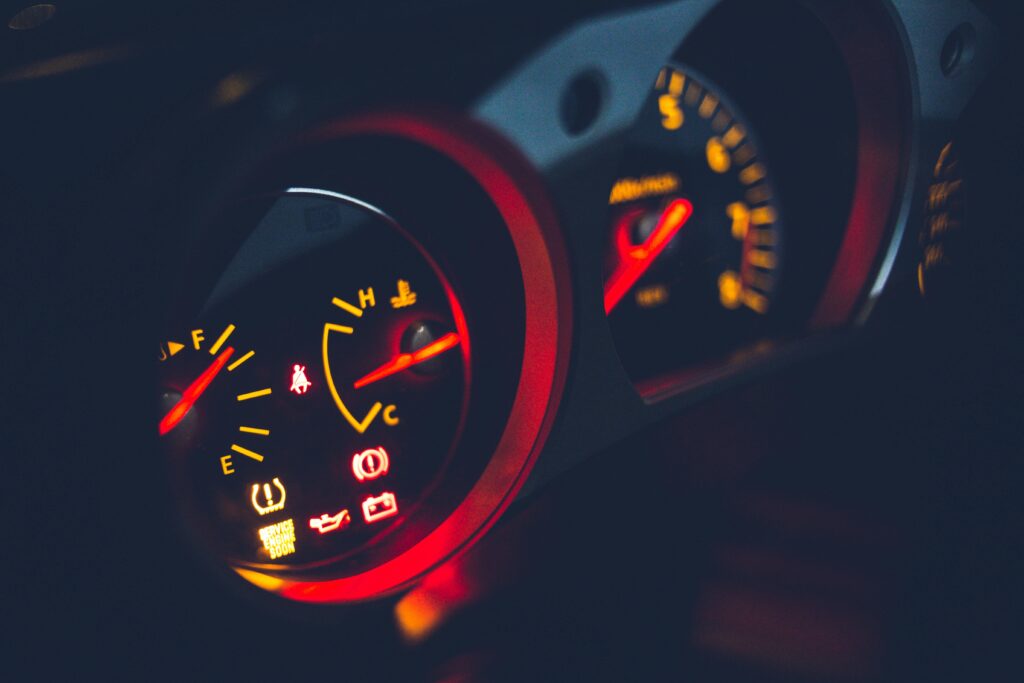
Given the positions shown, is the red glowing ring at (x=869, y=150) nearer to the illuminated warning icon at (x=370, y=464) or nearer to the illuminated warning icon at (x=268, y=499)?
the illuminated warning icon at (x=370, y=464)

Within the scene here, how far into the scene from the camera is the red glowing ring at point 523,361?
35.3 inches

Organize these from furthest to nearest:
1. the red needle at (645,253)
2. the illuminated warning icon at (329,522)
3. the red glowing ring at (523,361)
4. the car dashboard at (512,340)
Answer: the red needle at (645,253)
the illuminated warning icon at (329,522)
the red glowing ring at (523,361)
the car dashboard at (512,340)

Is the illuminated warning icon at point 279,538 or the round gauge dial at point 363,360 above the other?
the round gauge dial at point 363,360

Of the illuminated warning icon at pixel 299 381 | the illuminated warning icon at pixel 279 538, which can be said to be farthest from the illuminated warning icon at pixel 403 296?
the illuminated warning icon at pixel 279 538

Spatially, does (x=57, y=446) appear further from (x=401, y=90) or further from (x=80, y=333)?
(x=401, y=90)

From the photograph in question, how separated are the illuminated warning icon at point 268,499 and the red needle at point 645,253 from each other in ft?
1.36

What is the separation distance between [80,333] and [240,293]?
0.24m

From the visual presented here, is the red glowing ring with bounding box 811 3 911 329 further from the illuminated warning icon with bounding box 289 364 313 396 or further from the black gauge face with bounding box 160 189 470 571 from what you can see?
the illuminated warning icon with bounding box 289 364 313 396


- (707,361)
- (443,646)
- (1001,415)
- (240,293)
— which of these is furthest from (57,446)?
(1001,415)

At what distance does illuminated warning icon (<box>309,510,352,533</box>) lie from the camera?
3.28 ft

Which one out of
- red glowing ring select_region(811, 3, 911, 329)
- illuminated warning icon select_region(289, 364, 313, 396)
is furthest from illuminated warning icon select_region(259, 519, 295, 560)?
red glowing ring select_region(811, 3, 911, 329)

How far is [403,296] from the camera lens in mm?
1028

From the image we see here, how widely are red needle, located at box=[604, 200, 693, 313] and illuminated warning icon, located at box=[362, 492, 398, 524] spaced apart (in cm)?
33

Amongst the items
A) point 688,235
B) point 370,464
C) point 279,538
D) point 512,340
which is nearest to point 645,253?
point 688,235
